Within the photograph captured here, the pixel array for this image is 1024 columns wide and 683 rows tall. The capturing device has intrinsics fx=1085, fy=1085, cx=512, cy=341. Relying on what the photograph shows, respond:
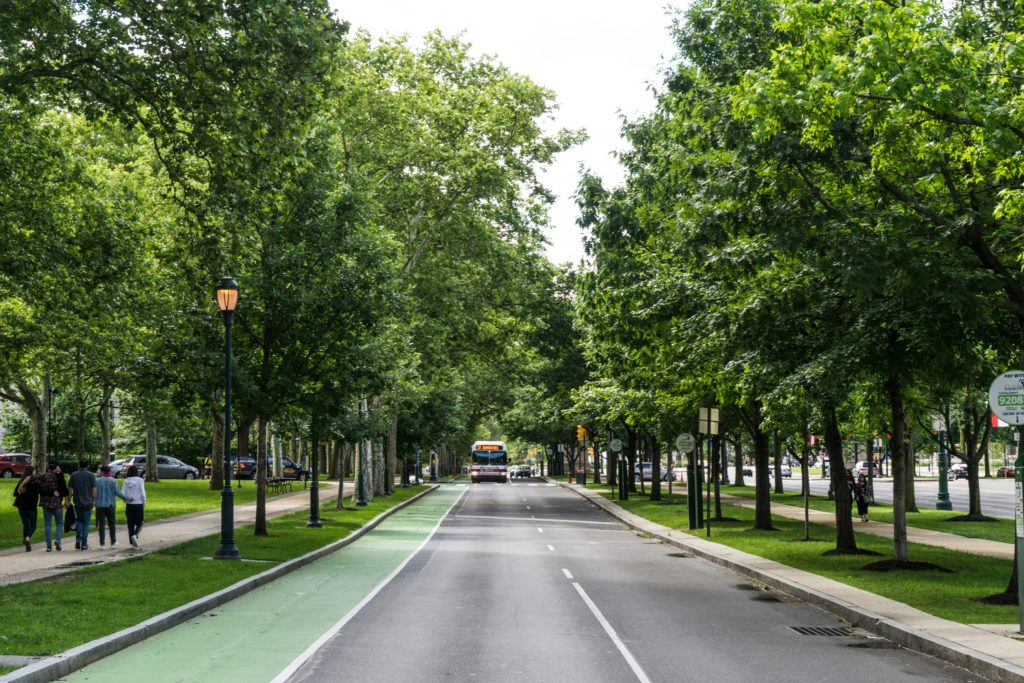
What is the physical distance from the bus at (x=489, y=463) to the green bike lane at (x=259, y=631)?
64836 millimetres

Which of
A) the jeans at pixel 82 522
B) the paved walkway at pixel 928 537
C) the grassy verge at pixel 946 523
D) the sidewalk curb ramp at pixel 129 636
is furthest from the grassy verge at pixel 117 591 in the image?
the grassy verge at pixel 946 523

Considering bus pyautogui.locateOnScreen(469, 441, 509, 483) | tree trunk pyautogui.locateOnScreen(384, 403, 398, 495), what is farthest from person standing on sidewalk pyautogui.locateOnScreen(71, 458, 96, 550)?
bus pyautogui.locateOnScreen(469, 441, 509, 483)

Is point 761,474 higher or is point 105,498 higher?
point 761,474

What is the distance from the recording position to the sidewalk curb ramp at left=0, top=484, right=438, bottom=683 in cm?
909

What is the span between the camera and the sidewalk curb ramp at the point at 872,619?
9.84 meters

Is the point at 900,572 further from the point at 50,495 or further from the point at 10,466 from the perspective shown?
the point at 10,466

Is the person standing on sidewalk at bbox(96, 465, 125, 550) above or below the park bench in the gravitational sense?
above

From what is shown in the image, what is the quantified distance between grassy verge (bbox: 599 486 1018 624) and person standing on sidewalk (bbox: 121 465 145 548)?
1265cm

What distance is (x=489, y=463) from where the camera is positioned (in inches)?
3433

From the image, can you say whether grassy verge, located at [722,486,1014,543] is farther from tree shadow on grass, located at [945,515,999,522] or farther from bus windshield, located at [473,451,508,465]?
bus windshield, located at [473,451,508,465]

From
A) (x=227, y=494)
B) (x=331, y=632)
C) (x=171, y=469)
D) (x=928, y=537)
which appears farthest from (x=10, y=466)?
(x=331, y=632)

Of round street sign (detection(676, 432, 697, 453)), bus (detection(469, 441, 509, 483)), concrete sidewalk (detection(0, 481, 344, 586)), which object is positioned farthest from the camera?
bus (detection(469, 441, 509, 483))

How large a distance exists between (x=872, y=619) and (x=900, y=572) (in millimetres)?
5699

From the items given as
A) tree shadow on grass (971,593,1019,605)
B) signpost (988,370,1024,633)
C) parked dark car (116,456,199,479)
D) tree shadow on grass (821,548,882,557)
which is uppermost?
signpost (988,370,1024,633)
